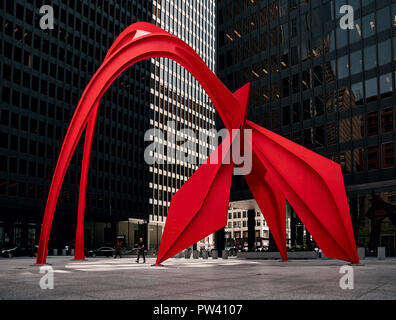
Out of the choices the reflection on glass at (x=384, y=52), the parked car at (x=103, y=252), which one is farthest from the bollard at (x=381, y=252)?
the parked car at (x=103, y=252)

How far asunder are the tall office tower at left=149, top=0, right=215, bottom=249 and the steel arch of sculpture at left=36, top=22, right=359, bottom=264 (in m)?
72.5

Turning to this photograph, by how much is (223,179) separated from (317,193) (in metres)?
4.27

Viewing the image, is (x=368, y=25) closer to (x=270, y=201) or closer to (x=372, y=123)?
(x=372, y=123)

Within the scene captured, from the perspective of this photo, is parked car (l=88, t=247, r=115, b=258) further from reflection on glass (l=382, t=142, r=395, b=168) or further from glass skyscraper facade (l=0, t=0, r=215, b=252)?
reflection on glass (l=382, t=142, r=395, b=168)

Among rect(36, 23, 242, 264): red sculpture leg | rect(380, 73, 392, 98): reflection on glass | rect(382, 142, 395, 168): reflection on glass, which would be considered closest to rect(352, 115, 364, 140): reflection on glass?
rect(382, 142, 395, 168): reflection on glass

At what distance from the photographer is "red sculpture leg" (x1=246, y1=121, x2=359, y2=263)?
19016 mm

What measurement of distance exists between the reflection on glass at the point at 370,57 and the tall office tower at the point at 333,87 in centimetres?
9

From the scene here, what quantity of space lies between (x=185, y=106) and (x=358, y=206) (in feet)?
237

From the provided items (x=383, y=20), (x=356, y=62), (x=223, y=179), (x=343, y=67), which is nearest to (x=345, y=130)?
(x=343, y=67)

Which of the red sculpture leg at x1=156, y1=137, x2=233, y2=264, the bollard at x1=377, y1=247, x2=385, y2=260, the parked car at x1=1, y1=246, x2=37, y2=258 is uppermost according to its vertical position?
the red sculpture leg at x1=156, y1=137, x2=233, y2=264

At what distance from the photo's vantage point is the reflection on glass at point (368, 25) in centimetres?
3956

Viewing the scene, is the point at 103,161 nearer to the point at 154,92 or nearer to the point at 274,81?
the point at 154,92
